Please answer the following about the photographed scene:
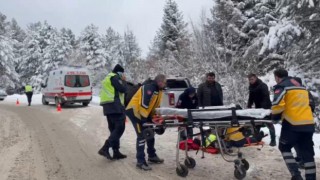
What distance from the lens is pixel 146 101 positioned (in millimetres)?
7688

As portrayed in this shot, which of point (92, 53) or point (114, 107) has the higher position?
point (92, 53)

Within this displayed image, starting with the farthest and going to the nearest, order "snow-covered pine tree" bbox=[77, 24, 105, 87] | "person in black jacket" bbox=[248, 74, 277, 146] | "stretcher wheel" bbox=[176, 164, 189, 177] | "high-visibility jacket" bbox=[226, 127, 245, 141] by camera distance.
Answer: "snow-covered pine tree" bbox=[77, 24, 105, 87] → "person in black jacket" bbox=[248, 74, 277, 146] → "high-visibility jacket" bbox=[226, 127, 245, 141] → "stretcher wheel" bbox=[176, 164, 189, 177]

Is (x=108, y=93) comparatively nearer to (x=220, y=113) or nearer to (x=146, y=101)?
(x=146, y=101)

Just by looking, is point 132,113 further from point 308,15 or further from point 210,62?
point 210,62

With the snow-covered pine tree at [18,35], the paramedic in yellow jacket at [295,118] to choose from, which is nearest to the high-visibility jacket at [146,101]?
the paramedic in yellow jacket at [295,118]

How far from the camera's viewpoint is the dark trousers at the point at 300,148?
20.4 feet

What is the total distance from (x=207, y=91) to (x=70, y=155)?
3624 mm

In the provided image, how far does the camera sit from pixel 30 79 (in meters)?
63.4

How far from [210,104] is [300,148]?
373 centimetres

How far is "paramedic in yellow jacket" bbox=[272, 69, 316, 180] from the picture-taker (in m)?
6.14

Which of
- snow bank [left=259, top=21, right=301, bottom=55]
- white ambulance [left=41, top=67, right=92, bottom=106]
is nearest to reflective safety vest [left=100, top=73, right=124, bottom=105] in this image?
snow bank [left=259, top=21, right=301, bottom=55]

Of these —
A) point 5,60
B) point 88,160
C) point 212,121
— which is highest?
point 5,60

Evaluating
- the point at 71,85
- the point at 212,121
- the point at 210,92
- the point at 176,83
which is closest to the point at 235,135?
the point at 212,121

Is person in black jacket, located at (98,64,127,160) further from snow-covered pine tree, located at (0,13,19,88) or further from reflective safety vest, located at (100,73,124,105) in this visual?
snow-covered pine tree, located at (0,13,19,88)
